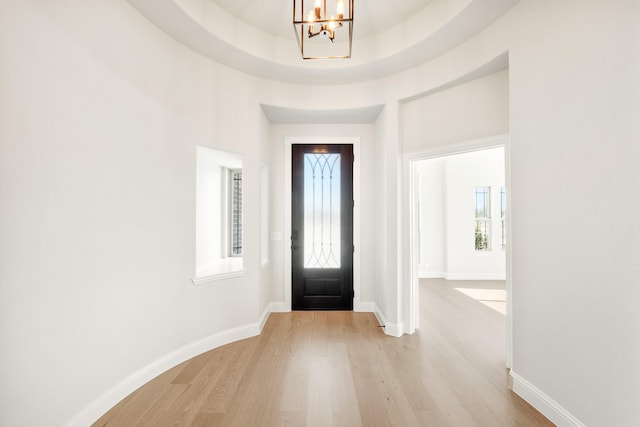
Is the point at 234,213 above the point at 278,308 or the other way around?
above

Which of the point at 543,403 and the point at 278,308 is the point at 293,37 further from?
the point at 543,403

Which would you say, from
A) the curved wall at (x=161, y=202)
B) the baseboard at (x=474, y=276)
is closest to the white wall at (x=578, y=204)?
the curved wall at (x=161, y=202)

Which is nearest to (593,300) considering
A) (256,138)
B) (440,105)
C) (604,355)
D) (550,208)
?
(604,355)

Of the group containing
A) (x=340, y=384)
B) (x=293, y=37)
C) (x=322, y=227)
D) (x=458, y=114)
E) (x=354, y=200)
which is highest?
(x=293, y=37)

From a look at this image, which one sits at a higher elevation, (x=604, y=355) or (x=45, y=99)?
(x=45, y=99)

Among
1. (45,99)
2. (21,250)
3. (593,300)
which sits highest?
(45,99)

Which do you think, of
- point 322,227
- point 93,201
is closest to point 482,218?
point 322,227

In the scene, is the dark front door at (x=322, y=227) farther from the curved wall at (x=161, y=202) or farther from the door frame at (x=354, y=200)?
the curved wall at (x=161, y=202)

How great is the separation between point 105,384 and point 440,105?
151 inches

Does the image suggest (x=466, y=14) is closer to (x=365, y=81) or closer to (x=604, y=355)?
(x=365, y=81)

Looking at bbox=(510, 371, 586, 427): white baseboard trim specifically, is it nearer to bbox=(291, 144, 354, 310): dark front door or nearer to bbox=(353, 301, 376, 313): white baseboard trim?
bbox=(353, 301, 376, 313): white baseboard trim

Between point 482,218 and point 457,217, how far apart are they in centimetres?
67

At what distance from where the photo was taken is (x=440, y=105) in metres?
2.95

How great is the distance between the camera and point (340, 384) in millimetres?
2258
